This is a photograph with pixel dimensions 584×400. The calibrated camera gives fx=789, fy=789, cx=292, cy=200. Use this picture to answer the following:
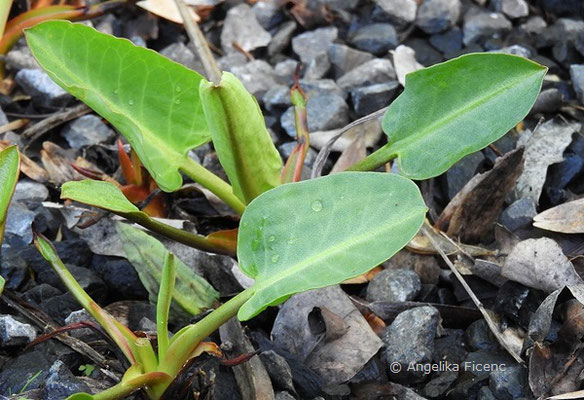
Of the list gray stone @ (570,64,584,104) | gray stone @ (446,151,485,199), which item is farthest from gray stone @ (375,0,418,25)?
gray stone @ (446,151,485,199)

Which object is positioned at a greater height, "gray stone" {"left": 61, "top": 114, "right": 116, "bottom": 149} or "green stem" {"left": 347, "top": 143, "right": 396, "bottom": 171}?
"green stem" {"left": 347, "top": 143, "right": 396, "bottom": 171}

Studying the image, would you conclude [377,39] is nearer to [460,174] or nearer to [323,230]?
[460,174]

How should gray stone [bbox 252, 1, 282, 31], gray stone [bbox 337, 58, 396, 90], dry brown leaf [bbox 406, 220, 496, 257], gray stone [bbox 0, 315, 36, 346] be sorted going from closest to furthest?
1. gray stone [bbox 0, 315, 36, 346]
2. dry brown leaf [bbox 406, 220, 496, 257]
3. gray stone [bbox 337, 58, 396, 90]
4. gray stone [bbox 252, 1, 282, 31]

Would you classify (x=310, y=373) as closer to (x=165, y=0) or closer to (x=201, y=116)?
(x=201, y=116)

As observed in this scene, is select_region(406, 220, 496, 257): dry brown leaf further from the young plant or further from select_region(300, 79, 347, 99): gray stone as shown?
the young plant

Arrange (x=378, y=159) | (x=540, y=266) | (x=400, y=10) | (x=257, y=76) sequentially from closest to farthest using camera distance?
1. (x=540, y=266)
2. (x=378, y=159)
3. (x=257, y=76)
4. (x=400, y=10)

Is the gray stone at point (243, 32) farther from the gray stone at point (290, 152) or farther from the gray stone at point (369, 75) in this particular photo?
the gray stone at point (290, 152)

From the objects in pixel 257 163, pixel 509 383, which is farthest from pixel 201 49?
pixel 509 383

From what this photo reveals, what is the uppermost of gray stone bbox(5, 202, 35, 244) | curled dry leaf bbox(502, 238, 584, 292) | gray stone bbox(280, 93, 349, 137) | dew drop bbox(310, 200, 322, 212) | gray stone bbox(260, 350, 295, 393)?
dew drop bbox(310, 200, 322, 212)
